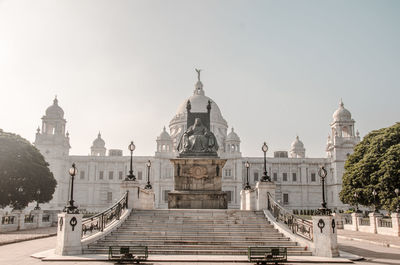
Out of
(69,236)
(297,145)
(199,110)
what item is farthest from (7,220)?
(297,145)

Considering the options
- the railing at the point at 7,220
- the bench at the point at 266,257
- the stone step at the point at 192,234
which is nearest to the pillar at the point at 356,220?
the stone step at the point at 192,234

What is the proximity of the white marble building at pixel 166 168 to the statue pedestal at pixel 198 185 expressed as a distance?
55.3 meters

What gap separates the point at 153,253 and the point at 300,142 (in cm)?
8770

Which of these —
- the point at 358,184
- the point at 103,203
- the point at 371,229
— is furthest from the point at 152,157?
the point at 371,229

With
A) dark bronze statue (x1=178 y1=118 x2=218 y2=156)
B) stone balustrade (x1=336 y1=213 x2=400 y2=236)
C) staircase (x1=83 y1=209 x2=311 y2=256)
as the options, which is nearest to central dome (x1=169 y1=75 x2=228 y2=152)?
stone balustrade (x1=336 y1=213 x2=400 y2=236)

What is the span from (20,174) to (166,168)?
43.0m

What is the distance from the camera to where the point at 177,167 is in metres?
25.7

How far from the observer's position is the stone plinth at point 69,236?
1662 cm

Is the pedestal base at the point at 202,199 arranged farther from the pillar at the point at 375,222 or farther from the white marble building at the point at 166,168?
the white marble building at the point at 166,168

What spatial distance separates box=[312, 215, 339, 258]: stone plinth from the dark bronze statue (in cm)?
1082

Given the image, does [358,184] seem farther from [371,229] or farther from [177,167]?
[177,167]

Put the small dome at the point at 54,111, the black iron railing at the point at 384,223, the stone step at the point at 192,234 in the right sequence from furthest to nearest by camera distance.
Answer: the small dome at the point at 54,111
the black iron railing at the point at 384,223
the stone step at the point at 192,234

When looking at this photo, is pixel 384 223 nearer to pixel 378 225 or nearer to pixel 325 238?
pixel 378 225

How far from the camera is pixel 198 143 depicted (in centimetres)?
2680
